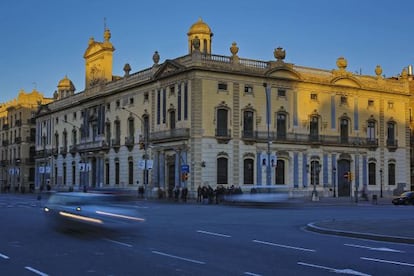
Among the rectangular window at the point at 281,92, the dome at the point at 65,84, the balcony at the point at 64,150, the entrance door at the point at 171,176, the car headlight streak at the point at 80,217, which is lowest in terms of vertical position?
the car headlight streak at the point at 80,217

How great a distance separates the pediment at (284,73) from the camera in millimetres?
57188

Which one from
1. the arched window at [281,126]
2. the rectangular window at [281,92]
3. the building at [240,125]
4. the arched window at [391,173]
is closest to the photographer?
the building at [240,125]

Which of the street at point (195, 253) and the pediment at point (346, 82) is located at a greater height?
the pediment at point (346, 82)

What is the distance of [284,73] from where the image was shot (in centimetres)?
5831

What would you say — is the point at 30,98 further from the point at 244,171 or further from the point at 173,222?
the point at 173,222

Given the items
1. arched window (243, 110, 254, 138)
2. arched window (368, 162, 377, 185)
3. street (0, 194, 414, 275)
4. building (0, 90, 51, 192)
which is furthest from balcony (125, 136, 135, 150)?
street (0, 194, 414, 275)

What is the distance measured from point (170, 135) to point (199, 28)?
512 inches

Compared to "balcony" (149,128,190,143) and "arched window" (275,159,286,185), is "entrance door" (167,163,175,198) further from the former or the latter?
"arched window" (275,159,286,185)

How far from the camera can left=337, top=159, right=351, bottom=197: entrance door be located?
61.9m

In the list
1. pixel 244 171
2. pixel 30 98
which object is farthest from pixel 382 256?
pixel 30 98

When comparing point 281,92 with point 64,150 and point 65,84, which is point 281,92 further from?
point 65,84

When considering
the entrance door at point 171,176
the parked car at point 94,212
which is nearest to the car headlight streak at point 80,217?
the parked car at point 94,212

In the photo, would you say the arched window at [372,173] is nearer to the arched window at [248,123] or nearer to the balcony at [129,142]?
the arched window at [248,123]

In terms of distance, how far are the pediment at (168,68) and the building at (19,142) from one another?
44.5 meters
